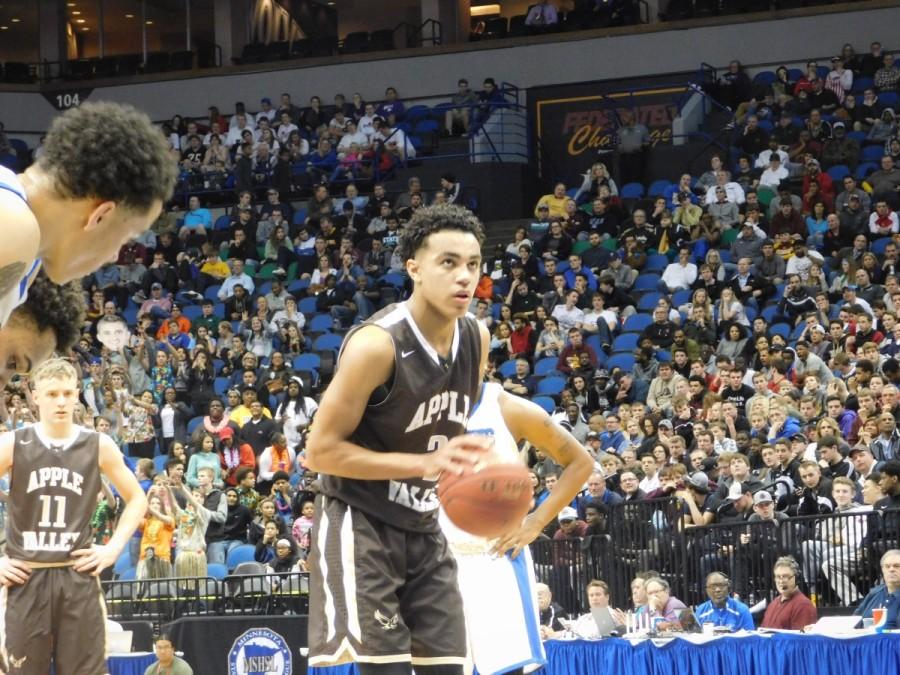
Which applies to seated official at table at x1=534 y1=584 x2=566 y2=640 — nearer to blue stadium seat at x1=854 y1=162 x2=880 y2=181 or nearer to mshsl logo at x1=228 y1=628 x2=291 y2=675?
mshsl logo at x1=228 y1=628 x2=291 y2=675

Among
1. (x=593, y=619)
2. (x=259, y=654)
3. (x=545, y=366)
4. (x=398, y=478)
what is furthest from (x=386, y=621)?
(x=545, y=366)

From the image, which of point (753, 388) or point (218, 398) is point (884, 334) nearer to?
point (753, 388)

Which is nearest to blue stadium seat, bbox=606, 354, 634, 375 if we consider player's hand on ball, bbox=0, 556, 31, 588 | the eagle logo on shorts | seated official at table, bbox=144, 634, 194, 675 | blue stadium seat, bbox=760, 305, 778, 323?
blue stadium seat, bbox=760, 305, 778, 323

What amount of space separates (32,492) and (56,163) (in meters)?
5.06

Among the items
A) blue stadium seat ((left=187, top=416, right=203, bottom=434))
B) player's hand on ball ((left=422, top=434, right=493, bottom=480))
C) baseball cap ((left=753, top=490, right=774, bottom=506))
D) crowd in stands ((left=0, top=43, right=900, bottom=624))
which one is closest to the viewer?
player's hand on ball ((left=422, top=434, right=493, bottom=480))

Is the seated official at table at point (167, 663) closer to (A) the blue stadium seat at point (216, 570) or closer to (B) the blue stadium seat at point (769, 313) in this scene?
(A) the blue stadium seat at point (216, 570)

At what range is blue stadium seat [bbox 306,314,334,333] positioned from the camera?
23.0 metres

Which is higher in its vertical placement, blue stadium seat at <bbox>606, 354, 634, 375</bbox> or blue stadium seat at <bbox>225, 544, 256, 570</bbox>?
blue stadium seat at <bbox>606, 354, 634, 375</bbox>

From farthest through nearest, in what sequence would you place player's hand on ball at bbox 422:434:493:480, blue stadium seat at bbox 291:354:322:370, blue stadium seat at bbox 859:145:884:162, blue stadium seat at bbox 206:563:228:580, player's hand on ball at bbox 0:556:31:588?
1. blue stadium seat at bbox 859:145:884:162
2. blue stadium seat at bbox 291:354:322:370
3. blue stadium seat at bbox 206:563:228:580
4. player's hand on ball at bbox 0:556:31:588
5. player's hand on ball at bbox 422:434:493:480

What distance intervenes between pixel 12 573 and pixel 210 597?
6.91m

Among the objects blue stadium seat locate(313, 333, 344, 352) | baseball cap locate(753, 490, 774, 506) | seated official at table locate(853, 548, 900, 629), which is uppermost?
blue stadium seat locate(313, 333, 344, 352)

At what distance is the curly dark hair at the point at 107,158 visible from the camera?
10.2 ft

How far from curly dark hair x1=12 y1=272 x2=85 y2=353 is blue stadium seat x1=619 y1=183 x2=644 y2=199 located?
21.6m

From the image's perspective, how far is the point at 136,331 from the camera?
24109 millimetres
